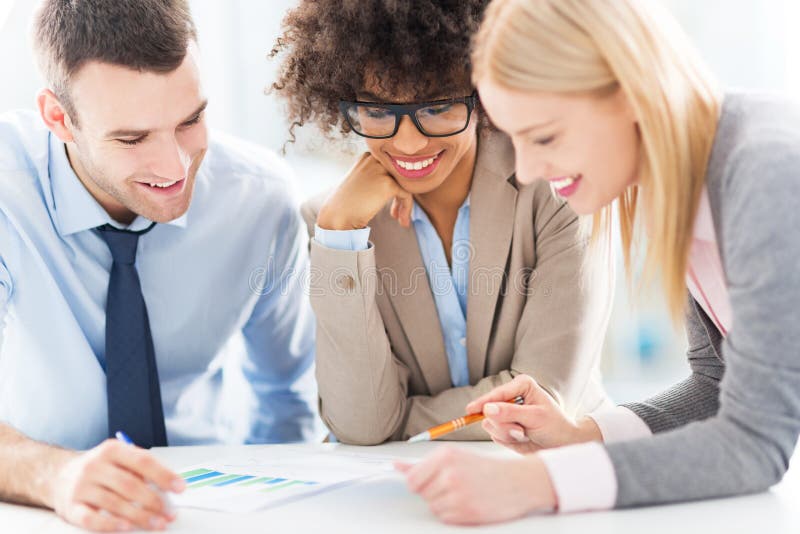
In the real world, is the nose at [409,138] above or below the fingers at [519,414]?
above

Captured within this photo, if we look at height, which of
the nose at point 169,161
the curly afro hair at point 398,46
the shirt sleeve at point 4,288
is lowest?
the shirt sleeve at point 4,288

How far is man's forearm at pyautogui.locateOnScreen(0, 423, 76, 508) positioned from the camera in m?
1.31

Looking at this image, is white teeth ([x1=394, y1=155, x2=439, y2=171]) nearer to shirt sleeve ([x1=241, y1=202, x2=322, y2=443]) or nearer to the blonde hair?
shirt sleeve ([x1=241, y1=202, x2=322, y2=443])

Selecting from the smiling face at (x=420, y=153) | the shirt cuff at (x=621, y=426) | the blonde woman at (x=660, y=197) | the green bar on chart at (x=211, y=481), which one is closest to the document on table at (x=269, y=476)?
the green bar on chart at (x=211, y=481)

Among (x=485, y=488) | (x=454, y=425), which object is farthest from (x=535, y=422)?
(x=485, y=488)

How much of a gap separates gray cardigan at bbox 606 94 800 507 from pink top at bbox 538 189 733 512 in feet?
0.07

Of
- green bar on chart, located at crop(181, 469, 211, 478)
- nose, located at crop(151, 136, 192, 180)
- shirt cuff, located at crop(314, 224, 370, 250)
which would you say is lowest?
green bar on chart, located at crop(181, 469, 211, 478)

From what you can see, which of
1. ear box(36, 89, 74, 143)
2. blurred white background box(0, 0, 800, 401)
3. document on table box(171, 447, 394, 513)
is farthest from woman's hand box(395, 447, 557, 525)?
blurred white background box(0, 0, 800, 401)

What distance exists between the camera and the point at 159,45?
1.76 meters

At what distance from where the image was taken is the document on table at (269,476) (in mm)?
1274

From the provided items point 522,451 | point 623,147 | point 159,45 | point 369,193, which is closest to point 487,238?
point 369,193

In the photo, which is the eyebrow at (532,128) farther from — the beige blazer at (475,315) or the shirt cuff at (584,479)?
the beige blazer at (475,315)

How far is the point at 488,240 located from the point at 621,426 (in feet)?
1.70

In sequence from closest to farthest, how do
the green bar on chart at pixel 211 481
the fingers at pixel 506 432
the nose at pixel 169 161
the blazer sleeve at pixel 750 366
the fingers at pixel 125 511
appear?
1. the blazer sleeve at pixel 750 366
2. the fingers at pixel 125 511
3. the green bar on chart at pixel 211 481
4. the fingers at pixel 506 432
5. the nose at pixel 169 161
